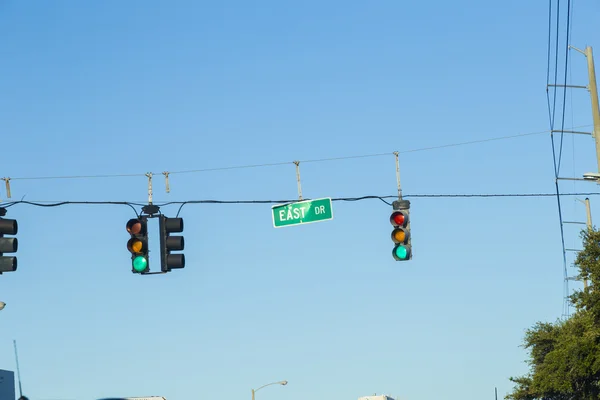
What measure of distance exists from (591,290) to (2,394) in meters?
31.2

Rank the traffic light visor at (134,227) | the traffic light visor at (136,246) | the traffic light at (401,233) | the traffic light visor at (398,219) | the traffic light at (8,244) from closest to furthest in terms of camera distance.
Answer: the traffic light at (8,244) → the traffic light visor at (136,246) → the traffic light visor at (134,227) → the traffic light at (401,233) → the traffic light visor at (398,219)

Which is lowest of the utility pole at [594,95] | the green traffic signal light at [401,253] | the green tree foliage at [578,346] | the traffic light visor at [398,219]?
the green tree foliage at [578,346]

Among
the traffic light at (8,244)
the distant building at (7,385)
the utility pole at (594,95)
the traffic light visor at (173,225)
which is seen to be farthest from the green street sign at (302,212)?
the distant building at (7,385)

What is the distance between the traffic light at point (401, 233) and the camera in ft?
68.6

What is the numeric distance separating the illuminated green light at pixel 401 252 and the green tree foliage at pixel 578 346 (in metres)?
19.5

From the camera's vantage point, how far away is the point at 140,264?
20391mm

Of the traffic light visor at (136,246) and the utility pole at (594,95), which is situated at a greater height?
the utility pole at (594,95)

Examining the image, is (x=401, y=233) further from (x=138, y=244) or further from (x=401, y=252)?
(x=138, y=244)

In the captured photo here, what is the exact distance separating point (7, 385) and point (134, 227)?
3548cm

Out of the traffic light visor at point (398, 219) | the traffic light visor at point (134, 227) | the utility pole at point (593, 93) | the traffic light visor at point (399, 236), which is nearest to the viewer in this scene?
the traffic light visor at point (134, 227)

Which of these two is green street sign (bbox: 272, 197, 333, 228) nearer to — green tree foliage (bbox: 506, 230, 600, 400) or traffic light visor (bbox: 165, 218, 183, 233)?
traffic light visor (bbox: 165, 218, 183, 233)

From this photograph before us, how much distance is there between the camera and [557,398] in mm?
68062

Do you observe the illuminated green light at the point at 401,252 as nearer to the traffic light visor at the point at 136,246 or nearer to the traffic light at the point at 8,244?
the traffic light visor at the point at 136,246

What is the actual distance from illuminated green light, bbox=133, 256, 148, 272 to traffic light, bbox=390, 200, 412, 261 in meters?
5.41
